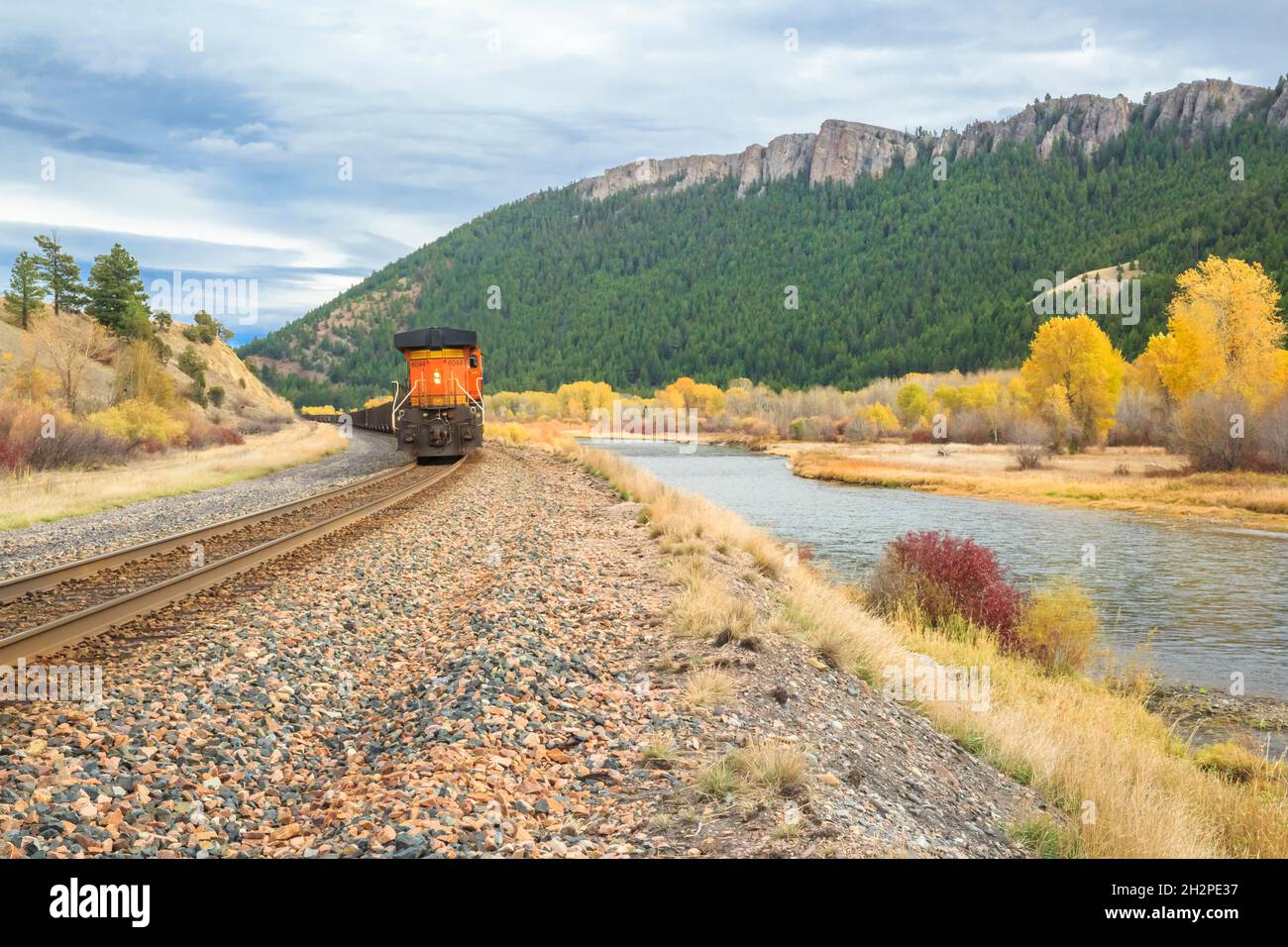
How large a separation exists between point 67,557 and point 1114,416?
7222 cm

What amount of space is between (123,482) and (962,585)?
23.3m

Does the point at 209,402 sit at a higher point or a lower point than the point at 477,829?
higher

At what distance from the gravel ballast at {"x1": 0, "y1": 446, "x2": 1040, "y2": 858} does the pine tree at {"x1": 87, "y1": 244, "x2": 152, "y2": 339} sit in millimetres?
63436

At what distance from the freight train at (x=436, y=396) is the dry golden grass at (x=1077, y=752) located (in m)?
18.2

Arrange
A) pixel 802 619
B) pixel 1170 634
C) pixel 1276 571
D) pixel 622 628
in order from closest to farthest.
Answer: pixel 622 628 < pixel 802 619 < pixel 1170 634 < pixel 1276 571

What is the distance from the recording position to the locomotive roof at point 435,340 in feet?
97.8

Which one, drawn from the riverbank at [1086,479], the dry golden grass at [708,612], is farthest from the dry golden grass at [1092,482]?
the dry golden grass at [708,612]

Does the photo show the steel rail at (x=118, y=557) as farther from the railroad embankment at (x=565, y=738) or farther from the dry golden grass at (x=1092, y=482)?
the dry golden grass at (x=1092, y=482)

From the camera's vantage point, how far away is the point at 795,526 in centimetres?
3036

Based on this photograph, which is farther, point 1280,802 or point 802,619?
point 802,619

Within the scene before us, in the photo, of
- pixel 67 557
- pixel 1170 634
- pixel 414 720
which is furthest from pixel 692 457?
pixel 414 720

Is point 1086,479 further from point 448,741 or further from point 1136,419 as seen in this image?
point 448,741

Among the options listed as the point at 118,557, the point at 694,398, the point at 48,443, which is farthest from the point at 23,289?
the point at 694,398
